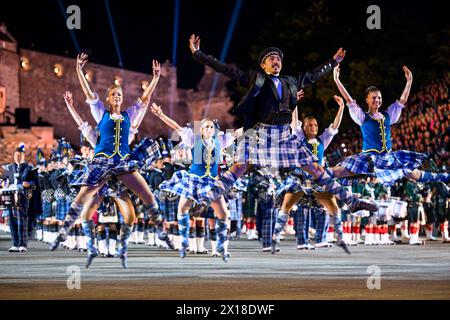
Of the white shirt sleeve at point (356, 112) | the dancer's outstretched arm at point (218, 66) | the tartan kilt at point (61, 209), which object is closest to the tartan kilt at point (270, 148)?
the dancer's outstretched arm at point (218, 66)

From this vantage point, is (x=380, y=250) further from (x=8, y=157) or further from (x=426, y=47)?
(x=8, y=157)

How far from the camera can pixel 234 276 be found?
12.0 m

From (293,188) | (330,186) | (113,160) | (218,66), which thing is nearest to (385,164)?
(293,188)

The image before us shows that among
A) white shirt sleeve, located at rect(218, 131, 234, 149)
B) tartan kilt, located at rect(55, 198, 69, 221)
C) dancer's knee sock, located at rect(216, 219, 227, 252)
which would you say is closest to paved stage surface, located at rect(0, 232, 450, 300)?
dancer's knee sock, located at rect(216, 219, 227, 252)

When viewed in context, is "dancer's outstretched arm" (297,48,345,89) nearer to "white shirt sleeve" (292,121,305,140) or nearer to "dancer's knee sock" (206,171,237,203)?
"dancer's knee sock" (206,171,237,203)

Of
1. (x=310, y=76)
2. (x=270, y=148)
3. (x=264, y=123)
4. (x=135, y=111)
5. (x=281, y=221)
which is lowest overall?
(x=281, y=221)

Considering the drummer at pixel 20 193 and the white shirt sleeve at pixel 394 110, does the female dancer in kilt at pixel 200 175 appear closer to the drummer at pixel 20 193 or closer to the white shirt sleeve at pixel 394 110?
the white shirt sleeve at pixel 394 110

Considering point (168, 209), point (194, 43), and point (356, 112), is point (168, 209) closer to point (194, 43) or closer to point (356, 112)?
point (356, 112)

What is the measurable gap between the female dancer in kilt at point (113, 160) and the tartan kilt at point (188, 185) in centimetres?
162

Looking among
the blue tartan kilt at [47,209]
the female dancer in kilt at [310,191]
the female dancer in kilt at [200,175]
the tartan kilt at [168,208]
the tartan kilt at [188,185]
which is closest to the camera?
the female dancer in kilt at [310,191]

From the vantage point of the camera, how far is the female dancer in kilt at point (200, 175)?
575 inches

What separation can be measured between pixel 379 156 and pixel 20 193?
7336 millimetres

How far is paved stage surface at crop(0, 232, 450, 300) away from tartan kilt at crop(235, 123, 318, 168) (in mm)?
1328

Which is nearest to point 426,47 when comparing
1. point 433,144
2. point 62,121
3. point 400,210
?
point 433,144
